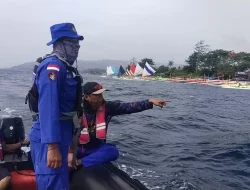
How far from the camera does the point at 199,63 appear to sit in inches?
3285

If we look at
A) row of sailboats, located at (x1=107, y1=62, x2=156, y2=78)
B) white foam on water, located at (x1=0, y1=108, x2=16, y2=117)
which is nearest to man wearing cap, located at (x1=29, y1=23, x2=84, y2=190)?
white foam on water, located at (x1=0, y1=108, x2=16, y2=117)

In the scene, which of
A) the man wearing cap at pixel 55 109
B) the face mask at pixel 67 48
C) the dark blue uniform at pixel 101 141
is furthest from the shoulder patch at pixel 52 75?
the dark blue uniform at pixel 101 141

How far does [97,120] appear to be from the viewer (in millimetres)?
3840

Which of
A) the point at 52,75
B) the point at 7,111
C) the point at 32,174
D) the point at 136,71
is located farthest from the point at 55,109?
the point at 136,71

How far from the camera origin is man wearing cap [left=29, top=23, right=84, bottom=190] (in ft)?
7.82

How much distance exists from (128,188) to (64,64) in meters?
1.56

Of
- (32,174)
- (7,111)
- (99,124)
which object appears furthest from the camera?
(7,111)

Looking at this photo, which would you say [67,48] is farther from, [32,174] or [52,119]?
[32,174]

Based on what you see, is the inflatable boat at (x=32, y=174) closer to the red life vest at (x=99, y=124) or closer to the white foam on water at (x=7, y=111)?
the red life vest at (x=99, y=124)

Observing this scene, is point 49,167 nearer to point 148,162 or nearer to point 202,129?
point 148,162

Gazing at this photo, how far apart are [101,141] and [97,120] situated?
0.39m

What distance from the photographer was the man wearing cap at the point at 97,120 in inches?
149

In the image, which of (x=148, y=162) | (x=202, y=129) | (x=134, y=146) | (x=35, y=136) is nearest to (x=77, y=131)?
(x=35, y=136)

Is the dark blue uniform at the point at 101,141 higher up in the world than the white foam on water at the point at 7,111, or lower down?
higher up
